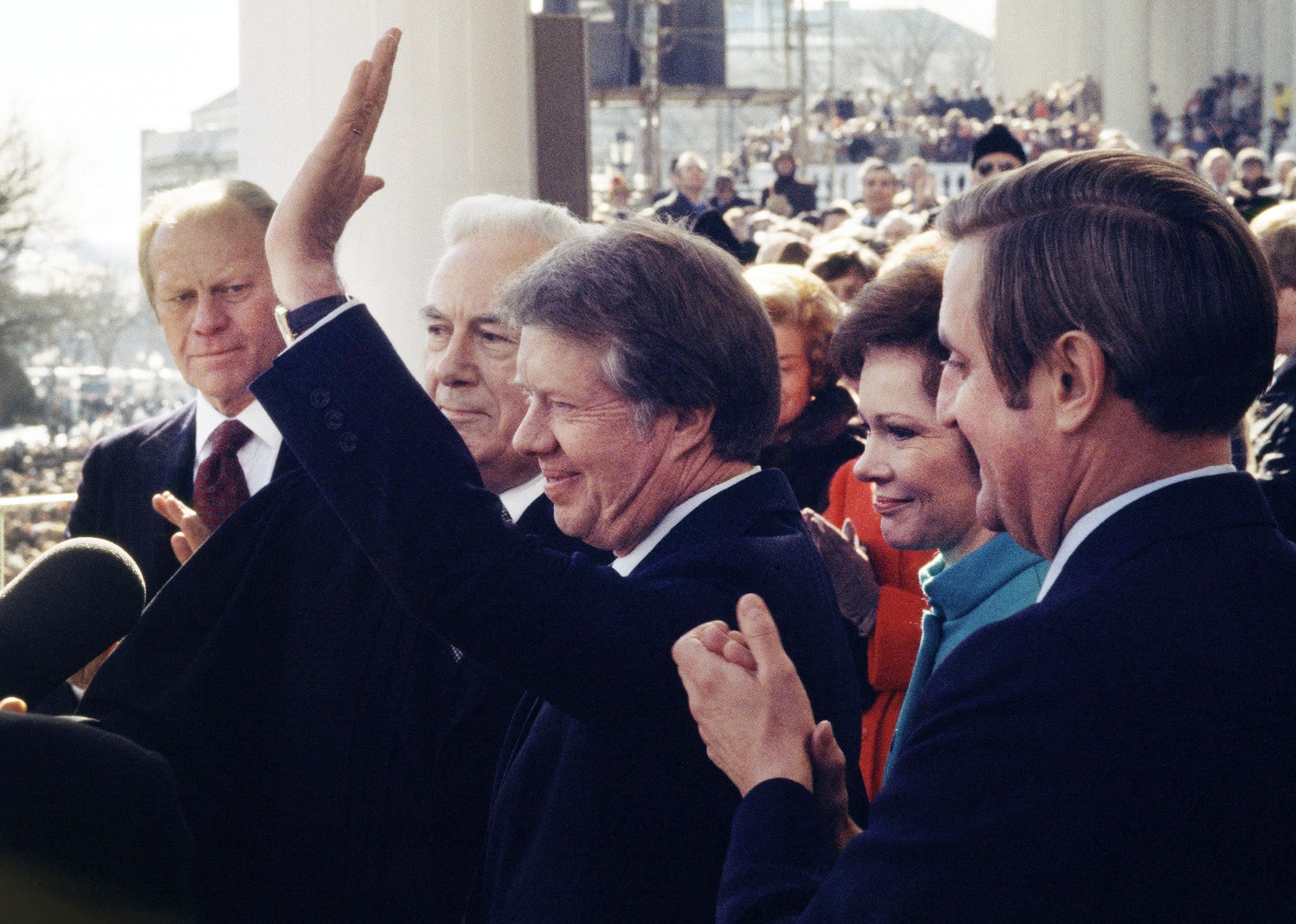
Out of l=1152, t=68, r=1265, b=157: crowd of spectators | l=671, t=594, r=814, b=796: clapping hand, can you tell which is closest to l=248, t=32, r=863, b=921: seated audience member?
l=671, t=594, r=814, b=796: clapping hand

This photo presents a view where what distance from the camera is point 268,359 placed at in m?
3.18

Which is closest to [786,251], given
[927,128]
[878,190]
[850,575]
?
[850,575]

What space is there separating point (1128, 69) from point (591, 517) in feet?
141

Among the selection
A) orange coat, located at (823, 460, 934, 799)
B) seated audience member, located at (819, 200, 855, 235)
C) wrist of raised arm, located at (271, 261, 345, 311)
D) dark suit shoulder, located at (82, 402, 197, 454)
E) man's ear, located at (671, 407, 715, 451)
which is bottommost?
orange coat, located at (823, 460, 934, 799)

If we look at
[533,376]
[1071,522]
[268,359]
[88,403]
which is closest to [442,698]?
[533,376]

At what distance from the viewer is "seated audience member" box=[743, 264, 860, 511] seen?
151 inches

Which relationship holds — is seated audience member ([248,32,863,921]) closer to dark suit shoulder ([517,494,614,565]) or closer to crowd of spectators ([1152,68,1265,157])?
dark suit shoulder ([517,494,614,565])

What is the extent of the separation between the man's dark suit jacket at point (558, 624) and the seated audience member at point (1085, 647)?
0.47 feet

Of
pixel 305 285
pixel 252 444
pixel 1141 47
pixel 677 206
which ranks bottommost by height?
pixel 252 444

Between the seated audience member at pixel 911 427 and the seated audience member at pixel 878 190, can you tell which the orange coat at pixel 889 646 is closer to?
the seated audience member at pixel 911 427

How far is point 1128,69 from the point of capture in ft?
135

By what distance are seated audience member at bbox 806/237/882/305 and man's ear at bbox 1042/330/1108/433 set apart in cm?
349

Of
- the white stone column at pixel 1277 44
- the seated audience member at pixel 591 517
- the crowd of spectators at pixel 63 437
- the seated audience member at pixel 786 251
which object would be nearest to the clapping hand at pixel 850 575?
the seated audience member at pixel 591 517

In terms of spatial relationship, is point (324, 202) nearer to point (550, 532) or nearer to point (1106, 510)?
point (550, 532)
